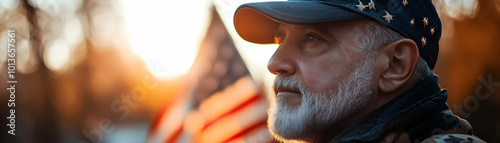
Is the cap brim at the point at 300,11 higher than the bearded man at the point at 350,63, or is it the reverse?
the cap brim at the point at 300,11

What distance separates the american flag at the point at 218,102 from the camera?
3.84 metres

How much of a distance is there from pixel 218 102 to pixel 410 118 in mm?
2787

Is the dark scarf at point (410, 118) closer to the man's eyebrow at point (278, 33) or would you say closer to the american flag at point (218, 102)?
the man's eyebrow at point (278, 33)

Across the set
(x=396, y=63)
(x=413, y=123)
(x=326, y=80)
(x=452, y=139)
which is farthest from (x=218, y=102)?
(x=452, y=139)

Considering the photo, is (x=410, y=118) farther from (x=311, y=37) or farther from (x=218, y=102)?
(x=218, y=102)

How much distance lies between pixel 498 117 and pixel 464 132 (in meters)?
4.40

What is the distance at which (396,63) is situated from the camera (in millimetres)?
1792

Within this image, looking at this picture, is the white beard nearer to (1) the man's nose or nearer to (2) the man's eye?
(1) the man's nose

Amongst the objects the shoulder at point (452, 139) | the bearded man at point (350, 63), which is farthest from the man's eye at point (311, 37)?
the shoulder at point (452, 139)

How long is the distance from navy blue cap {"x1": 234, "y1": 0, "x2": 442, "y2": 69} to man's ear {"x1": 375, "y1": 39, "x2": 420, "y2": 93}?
0.15ft

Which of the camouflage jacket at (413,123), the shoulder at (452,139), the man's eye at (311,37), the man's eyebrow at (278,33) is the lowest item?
the shoulder at (452,139)

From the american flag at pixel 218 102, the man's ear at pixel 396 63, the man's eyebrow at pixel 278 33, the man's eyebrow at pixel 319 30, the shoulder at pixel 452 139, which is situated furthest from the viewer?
the american flag at pixel 218 102

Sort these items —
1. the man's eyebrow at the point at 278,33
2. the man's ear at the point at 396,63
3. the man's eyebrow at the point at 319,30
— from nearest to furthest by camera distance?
the man's ear at the point at 396,63, the man's eyebrow at the point at 319,30, the man's eyebrow at the point at 278,33

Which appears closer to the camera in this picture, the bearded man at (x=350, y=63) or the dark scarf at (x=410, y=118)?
the dark scarf at (x=410, y=118)
